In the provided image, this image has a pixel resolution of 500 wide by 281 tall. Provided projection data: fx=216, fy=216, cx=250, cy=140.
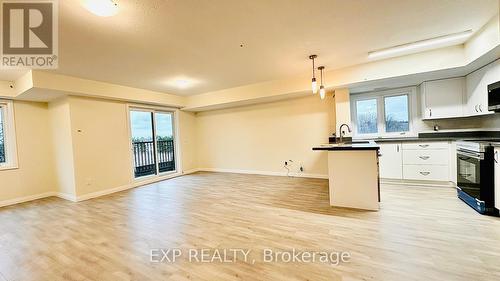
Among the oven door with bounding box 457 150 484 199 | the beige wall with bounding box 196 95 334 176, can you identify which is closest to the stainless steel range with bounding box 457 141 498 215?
the oven door with bounding box 457 150 484 199

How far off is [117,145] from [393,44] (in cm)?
598

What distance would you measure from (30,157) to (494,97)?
8634 mm

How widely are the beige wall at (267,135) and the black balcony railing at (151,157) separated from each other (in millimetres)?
1144

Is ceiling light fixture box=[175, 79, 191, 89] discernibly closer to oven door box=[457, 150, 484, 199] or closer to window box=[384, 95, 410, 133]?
window box=[384, 95, 410, 133]

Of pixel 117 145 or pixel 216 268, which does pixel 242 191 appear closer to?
pixel 216 268

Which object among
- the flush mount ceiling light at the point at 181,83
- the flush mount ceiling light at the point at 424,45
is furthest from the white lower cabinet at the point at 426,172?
the flush mount ceiling light at the point at 181,83

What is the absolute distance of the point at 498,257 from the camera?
74.2 inches

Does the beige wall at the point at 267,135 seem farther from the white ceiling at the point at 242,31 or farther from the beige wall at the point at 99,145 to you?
the beige wall at the point at 99,145

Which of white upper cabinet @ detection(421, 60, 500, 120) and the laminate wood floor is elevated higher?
white upper cabinet @ detection(421, 60, 500, 120)

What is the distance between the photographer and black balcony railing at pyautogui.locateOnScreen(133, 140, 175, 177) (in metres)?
6.03

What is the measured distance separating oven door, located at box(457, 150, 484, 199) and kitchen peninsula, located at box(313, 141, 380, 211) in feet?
4.01

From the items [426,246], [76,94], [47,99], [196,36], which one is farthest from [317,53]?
[47,99]

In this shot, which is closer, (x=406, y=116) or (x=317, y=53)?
(x=317, y=53)

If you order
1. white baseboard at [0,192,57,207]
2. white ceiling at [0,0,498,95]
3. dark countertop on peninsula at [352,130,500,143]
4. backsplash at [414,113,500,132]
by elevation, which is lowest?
Result: white baseboard at [0,192,57,207]
